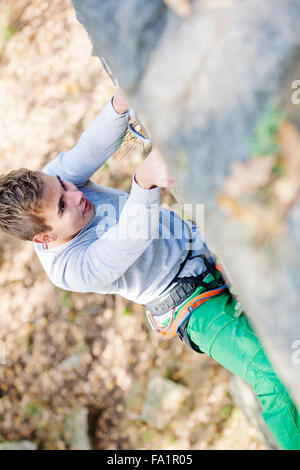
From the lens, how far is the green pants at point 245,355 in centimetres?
212

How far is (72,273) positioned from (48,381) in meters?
3.13

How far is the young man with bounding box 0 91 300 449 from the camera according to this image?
6.53ft

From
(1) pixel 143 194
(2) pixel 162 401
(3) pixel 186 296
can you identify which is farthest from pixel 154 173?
(2) pixel 162 401

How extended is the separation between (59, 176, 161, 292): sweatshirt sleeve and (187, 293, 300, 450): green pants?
777mm

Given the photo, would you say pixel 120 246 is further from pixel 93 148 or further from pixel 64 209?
pixel 93 148

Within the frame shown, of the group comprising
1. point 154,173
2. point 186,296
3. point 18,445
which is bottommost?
point 18,445

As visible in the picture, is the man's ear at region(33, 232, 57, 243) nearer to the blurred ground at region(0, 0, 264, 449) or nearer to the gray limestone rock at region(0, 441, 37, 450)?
the blurred ground at region(0, 0, 264, 449)

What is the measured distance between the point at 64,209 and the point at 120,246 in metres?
0.56

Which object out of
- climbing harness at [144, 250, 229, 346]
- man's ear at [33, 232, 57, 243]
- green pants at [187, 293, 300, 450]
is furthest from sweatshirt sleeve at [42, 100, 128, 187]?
green pants at [187, 293, 300, 450]

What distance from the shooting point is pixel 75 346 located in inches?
188

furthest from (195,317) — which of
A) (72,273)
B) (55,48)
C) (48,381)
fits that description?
(55,48)

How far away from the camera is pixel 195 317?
8.44 ft

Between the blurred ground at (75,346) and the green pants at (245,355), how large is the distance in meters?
1.78

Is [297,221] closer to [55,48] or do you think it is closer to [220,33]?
[220,33]
